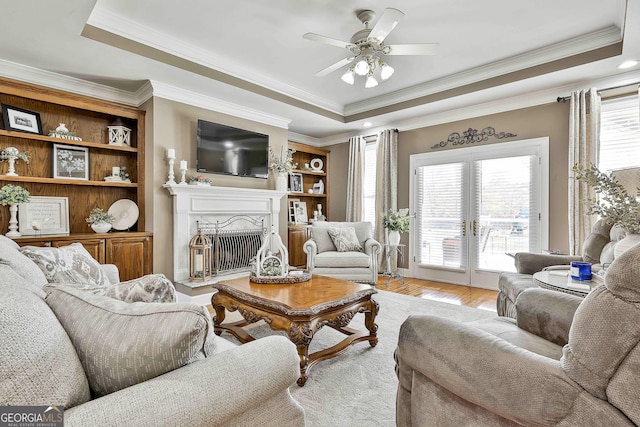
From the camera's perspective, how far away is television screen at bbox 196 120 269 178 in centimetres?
409

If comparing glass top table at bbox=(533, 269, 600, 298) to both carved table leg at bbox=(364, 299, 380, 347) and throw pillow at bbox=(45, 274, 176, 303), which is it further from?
throw pillow at bbox=(45, 274, 176, 303)

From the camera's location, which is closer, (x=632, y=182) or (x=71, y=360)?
(x=71, y=360)

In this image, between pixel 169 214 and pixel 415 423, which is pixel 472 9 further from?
pixel 169 214

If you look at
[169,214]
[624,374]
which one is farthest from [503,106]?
[169,214]

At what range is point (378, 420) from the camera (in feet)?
5.24

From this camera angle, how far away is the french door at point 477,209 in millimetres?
4059

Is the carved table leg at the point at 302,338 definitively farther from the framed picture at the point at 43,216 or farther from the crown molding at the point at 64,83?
the crown molding at the point at 64,83

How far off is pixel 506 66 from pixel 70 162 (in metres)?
5.15

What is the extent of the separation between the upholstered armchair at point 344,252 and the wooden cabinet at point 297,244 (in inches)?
31.6

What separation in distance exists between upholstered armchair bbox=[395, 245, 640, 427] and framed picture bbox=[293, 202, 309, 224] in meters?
4.57

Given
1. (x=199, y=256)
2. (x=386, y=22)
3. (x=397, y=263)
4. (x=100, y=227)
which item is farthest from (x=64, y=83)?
(x=397, y=263)

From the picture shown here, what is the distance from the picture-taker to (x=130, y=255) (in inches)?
137

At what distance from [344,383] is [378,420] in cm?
36

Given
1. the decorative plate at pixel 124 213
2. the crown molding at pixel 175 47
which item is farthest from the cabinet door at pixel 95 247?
the crown molding at pixel 175 47
